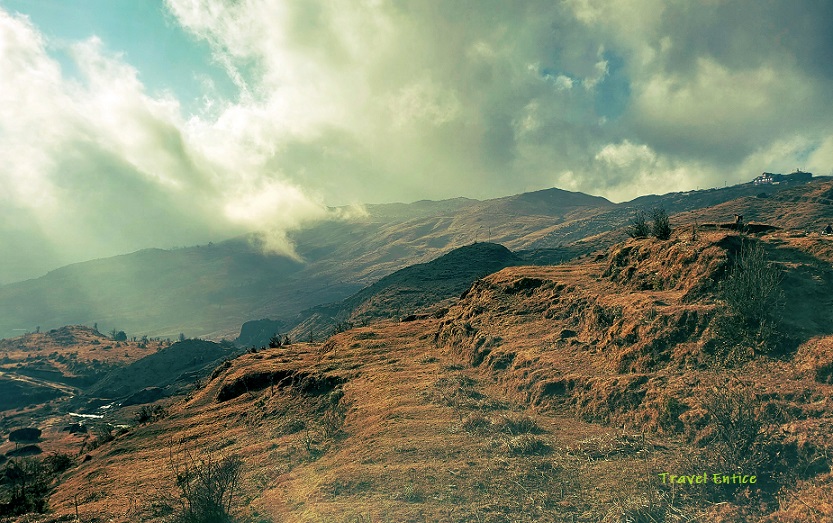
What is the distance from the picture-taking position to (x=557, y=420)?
47.2 ft

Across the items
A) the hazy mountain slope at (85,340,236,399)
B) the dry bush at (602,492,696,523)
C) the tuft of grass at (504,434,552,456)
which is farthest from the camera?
the hazy mountain slope at (85,340,236,399)

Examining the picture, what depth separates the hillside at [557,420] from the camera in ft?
31.8

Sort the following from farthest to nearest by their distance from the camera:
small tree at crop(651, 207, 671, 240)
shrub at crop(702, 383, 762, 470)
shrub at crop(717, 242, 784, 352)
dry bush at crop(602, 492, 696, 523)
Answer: small tree at crop(651, 207, 671, 240), shrub at crop(717, 242, 784, 352), shrub at crop(702, 383, 762, 470), dry bush at crop(602, 492, 696, 523)

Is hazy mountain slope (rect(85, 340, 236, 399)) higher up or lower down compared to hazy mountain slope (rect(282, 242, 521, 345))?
lower down

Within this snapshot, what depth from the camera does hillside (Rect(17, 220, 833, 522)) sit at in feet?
31.8

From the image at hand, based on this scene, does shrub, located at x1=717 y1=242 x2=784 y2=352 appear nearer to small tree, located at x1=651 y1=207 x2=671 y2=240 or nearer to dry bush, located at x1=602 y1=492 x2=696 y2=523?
dry bush, located at x1=602 y1=492 x2=696 y2=523

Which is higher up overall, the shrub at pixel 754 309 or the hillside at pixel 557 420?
the shrub at pixel 754 309

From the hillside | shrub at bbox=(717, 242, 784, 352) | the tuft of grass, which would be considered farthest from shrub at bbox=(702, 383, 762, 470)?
the tuft of grass

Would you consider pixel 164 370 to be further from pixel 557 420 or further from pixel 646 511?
pixel 646 511

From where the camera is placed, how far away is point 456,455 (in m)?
12.5

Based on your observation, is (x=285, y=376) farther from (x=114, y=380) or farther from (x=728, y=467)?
(x=114, y=380)

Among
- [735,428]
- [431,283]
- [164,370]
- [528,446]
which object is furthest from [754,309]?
[164,370]

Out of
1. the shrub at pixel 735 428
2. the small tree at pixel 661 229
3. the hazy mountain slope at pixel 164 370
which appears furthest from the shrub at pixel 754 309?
the hazy mountain slope at pixel 164 370

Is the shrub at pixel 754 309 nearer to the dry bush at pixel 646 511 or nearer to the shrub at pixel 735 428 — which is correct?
the shrub at pixel 735 428
